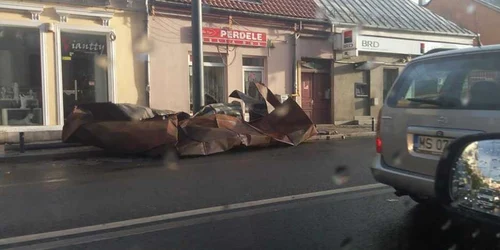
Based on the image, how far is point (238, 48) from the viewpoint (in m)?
15.4

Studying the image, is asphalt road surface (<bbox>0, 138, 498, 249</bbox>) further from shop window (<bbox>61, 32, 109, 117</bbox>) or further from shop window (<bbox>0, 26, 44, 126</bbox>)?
shop window (<bbox>61, 32, 109, 117</bbox>)

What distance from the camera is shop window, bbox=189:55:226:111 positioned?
15031mm

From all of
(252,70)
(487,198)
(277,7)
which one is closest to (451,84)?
(487,198)

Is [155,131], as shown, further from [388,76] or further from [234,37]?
[388,76]

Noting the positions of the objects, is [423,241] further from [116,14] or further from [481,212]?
[116,14]

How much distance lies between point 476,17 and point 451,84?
87.9 ft

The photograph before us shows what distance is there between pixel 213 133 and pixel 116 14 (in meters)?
5.32

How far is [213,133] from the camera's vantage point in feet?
34.1

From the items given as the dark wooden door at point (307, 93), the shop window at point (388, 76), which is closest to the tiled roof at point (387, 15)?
the shop window at point (388, 76)

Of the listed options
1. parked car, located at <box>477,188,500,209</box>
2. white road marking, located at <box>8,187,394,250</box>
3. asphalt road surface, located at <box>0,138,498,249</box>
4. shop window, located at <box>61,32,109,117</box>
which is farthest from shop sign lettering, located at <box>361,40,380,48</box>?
parked car, located at <box>477,188,500,209</box>

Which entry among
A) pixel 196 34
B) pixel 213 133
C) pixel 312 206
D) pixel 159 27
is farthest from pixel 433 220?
pixel 159 27

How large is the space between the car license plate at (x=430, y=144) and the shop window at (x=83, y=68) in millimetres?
10725

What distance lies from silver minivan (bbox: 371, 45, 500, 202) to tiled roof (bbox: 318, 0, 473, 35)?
1289 centimetres

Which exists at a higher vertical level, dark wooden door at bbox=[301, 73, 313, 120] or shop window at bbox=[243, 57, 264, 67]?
shop window at bbox=[243, 57, 264, 67]
